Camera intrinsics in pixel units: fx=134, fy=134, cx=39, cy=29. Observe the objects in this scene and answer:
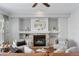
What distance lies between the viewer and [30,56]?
3.36m

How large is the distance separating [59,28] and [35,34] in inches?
60.1

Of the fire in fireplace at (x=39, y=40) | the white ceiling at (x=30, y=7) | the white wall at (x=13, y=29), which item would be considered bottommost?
the fire in fireplace at (x=39, y=40)

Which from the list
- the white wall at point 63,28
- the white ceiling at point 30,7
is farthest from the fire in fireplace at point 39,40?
the white ceiling at point 30,7

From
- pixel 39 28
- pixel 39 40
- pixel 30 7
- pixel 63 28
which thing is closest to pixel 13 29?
pixel 39 28

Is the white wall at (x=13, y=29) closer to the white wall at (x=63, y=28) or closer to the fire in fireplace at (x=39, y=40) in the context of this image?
the fire in fireplace at (x=39, y=40)

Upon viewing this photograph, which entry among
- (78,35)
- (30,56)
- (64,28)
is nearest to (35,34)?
(64,28)

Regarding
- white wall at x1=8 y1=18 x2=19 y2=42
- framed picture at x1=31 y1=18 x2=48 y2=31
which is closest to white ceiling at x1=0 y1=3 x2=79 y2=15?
white wall at x1=8 y1=18 x2=19 y2=42

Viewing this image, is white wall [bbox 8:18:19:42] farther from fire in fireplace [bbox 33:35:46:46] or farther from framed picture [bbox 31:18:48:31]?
fire in fireplace [bbox 33:35:46:46]

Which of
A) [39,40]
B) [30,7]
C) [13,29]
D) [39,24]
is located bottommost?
[39,40]

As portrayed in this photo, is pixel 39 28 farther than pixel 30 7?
Yes

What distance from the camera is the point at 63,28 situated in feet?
25.8

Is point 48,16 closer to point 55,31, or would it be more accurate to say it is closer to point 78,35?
point 55,31

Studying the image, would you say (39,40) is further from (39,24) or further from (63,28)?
(63,28)

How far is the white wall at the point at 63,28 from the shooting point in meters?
7.82
